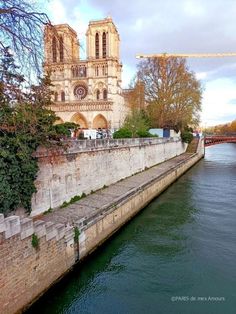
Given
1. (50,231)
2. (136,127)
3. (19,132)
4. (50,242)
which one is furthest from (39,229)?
(136,127)

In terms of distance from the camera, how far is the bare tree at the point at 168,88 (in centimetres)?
3192

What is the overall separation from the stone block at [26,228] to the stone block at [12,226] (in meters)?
0.15

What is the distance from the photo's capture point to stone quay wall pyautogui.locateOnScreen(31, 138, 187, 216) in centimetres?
1053

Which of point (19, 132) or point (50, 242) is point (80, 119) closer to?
point (19, 132)

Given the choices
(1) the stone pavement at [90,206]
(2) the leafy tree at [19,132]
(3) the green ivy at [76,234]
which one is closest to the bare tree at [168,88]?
(1) the stone pavement at [90,206]

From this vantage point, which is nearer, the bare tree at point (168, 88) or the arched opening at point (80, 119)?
the bare tree at point (168, 88)

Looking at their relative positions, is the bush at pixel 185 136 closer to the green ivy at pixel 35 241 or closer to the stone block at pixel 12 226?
the green ivy at pixel 35 241

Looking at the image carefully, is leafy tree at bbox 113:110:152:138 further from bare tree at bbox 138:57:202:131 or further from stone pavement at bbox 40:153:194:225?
stone pavement at bbox 40:153:194:225

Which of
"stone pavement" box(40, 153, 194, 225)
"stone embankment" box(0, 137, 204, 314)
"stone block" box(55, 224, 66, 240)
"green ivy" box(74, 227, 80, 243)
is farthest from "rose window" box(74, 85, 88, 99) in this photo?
"stone block" box(55, 224, 66, 240)

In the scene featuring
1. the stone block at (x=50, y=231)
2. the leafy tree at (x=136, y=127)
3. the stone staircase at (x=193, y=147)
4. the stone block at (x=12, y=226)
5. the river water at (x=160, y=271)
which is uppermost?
the leafy tree at (x=136, y=127)

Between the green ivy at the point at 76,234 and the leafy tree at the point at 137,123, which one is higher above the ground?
the leafy tree at the point at 137,123

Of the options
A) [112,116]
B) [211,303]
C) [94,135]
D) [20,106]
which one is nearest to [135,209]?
[211,303]

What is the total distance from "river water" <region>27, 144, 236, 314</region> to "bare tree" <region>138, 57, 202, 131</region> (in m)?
19.1

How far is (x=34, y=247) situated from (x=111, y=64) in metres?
40.9
